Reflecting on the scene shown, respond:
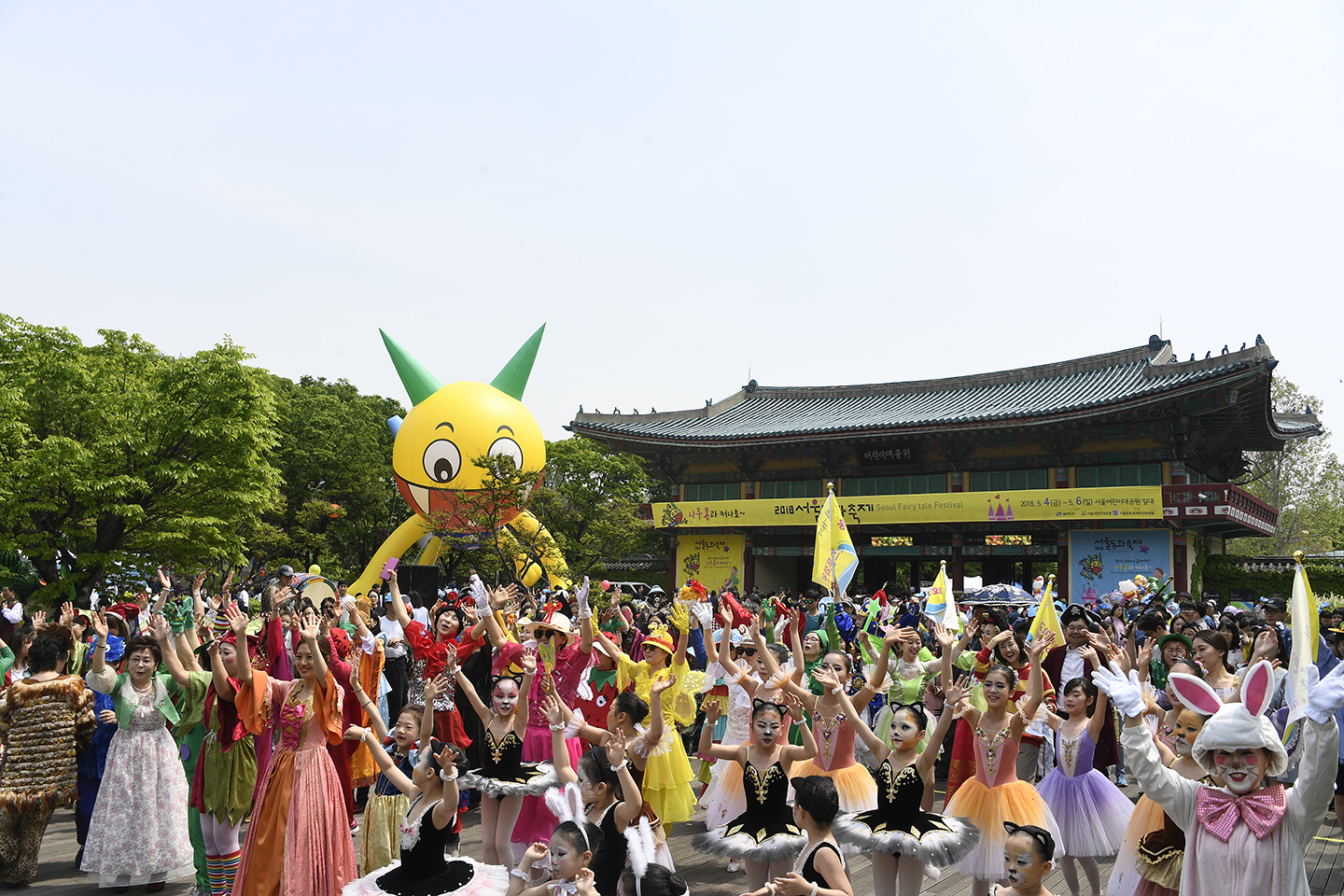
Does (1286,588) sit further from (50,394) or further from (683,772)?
(50,394)

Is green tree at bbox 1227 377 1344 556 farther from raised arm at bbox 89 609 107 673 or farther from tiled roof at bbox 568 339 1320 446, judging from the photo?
raised arm at bbox 89 609 107 673

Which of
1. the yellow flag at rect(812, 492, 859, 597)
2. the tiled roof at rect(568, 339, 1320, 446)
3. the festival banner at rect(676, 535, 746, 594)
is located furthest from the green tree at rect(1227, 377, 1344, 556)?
the yellow flag at rect(812, 492, 859, 597)

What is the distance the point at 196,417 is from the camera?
19.7 meters

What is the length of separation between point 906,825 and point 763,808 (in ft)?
2.35

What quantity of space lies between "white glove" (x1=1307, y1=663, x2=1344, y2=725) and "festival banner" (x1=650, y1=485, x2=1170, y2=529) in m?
16.8

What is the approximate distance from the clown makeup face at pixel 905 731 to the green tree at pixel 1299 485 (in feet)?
112

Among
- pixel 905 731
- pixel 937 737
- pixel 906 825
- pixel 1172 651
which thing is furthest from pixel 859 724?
pixel 1172 651

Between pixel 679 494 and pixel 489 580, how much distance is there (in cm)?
716

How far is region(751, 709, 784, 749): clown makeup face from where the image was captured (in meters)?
4.97

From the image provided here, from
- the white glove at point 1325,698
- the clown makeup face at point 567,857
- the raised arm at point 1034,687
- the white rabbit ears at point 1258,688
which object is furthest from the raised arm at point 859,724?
the white glove at point 1325,698

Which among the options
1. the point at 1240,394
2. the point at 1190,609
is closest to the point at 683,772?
the point at 1190,609

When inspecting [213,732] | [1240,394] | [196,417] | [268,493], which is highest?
[1240,394]

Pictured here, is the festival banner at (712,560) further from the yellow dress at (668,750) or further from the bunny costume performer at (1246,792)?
the bunny costume performer at (1246,792)

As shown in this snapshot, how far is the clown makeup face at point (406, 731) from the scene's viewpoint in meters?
5.31
